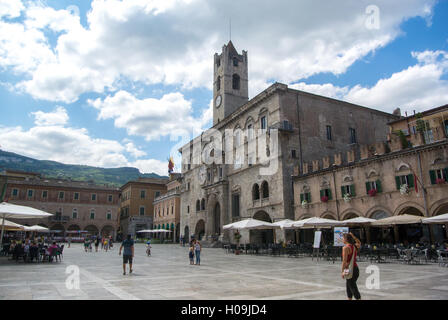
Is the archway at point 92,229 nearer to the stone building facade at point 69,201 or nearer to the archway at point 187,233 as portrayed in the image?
the stone building facade at point 69,201

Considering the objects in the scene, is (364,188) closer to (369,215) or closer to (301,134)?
(369,215)

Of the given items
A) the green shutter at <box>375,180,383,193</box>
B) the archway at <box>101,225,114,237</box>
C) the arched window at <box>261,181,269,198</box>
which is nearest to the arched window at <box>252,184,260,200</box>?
the arched window at <box>261,181,269,198</box>

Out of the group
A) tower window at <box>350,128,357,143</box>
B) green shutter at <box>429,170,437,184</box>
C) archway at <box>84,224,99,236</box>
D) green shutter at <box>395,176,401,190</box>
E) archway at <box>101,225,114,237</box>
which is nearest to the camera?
green shutter at <box>429,170,437,184</box>

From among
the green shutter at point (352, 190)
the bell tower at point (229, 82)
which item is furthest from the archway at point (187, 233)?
the green shutter at point (352, 190)

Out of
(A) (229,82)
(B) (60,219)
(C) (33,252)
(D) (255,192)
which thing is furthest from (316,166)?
(B) (60,219)

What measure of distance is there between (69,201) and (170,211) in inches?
794

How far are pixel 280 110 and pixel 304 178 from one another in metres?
7.82

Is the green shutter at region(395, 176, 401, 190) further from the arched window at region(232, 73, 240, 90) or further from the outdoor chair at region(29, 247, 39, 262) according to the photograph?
the arched window at region(232, 73, 240, 90)

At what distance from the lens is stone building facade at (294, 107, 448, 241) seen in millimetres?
20344

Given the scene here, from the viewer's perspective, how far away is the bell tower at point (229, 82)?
158 feet

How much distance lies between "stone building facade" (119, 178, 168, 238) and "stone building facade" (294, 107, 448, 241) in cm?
4701

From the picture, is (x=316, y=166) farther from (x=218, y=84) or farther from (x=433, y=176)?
(x=218, y=84)

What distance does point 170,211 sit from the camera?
6034cm
